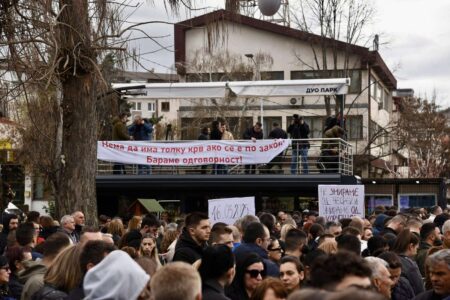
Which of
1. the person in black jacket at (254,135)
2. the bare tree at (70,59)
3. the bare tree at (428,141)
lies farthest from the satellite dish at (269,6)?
the bare tree at (428,141)

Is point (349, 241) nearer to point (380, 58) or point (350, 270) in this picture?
point (350, 270)

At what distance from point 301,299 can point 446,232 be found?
8198mm

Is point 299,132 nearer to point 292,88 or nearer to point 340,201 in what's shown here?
point 292,88

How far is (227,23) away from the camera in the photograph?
43.8ft

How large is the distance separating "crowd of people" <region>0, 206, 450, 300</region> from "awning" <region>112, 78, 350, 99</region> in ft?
46.5

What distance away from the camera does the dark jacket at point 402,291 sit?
8.64 m

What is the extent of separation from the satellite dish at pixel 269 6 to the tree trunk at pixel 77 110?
7.72 ft

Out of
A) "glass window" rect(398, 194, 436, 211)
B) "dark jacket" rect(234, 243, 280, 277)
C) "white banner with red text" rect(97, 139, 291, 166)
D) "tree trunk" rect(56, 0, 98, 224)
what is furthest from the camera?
"glass window" rect(398, 194, 436, 211)

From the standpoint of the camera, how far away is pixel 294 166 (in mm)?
26844

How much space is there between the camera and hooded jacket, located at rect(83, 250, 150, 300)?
17.1ft

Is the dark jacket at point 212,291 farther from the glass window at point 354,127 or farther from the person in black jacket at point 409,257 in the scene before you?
the glass window at point 354,127

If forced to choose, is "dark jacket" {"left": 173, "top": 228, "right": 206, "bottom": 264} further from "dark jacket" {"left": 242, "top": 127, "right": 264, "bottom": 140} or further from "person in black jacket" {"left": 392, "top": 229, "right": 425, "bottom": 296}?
"dark jacket" {"left": 242, "top": 127, "right": 264, "bottom": 140}

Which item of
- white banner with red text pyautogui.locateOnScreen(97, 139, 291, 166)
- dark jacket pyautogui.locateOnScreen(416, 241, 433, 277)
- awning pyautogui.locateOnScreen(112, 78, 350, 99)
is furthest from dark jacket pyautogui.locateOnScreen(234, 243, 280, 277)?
awning pyautogui.locateOnScreen(112, 78, 350, 99)

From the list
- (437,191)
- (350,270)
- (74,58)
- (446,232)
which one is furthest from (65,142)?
(437,191)
